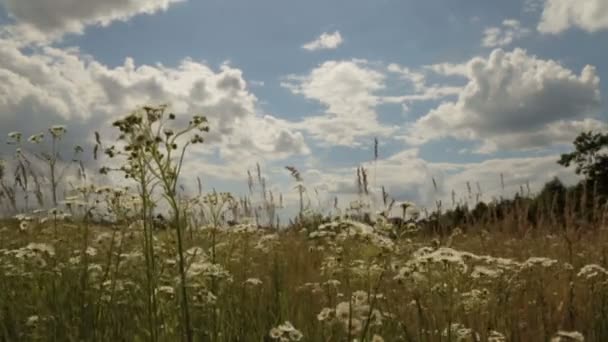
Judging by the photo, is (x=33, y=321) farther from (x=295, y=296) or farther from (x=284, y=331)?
(x=295, y=296)

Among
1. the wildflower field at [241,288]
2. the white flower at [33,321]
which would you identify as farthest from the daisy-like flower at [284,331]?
the white flower at [33,321]

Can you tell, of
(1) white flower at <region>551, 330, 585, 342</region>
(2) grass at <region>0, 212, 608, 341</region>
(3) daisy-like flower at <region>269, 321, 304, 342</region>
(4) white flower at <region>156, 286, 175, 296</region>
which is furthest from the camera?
(4) white flower at <region>156, 286, 175, 296</region>

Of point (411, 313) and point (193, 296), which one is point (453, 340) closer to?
point (411, 313)

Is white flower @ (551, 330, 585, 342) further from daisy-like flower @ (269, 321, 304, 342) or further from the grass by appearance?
daisy-like flower @ (269, 321, 304, 342)

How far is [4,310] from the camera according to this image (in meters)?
4.93

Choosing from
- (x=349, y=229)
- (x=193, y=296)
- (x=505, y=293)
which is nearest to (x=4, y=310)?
(x=193, y=296)

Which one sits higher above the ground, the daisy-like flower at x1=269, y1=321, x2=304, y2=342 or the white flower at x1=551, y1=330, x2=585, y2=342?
the daisy-like flower at x1=269, y1=321, x2=304, y2=342

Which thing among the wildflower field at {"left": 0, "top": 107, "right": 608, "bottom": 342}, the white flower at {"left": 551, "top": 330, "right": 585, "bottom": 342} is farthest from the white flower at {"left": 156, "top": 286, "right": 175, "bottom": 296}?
the white flower at {"left": 551, "top": 330, "right": 585, "bottom": 342}

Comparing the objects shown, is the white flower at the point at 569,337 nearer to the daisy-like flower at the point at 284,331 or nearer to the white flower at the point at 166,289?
the daisy-like flower at the point at 284,331

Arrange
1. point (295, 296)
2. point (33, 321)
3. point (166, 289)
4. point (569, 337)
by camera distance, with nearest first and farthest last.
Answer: point (569, 337)
point (166, 289)
point (33, 321)
point (295, 296)

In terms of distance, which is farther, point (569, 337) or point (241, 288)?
point (241, 288)

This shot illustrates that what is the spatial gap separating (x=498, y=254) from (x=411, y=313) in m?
4.06

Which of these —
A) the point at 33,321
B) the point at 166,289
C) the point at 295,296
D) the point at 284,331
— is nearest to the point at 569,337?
the point at 284,331

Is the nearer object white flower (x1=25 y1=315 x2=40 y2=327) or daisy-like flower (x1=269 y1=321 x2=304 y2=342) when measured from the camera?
daisy-like flower (x1=269 y1=321 x2=304 y2=342)
